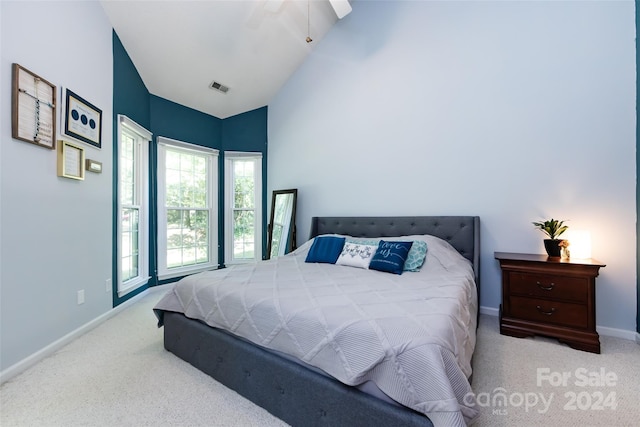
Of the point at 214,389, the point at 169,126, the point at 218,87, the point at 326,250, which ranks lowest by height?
the point at 214,389

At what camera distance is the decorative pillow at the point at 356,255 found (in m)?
2.59

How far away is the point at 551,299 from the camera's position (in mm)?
2234

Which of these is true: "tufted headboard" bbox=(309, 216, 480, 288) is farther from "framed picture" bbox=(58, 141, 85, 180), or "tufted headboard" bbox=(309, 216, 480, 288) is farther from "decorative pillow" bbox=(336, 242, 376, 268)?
"framed picture" bbox=(58, 141, 85, 180)

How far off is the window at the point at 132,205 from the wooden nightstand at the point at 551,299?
13.0ft

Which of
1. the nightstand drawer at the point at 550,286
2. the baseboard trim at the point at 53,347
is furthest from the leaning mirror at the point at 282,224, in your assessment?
the nightstand drawer at the point at 550,286

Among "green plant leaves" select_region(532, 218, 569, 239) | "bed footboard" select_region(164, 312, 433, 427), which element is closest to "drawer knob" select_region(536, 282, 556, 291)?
"green plant leaves" select_region(532, 218, 569, 239)

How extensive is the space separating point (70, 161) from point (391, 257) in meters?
2.90

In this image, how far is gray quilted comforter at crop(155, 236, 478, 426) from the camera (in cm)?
105

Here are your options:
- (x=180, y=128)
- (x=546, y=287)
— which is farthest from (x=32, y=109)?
(x=546, y=287)

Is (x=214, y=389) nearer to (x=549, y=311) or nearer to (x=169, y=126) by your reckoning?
(x=549, y=311)

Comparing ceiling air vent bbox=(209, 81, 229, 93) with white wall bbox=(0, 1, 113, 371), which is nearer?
white wall bbox=(0, 1, 113, 371)

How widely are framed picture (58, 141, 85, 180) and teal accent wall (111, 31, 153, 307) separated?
0.59 metres

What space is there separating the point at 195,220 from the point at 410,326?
3908 mm

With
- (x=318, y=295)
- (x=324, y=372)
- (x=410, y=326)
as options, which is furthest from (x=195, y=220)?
(x=410, y=326)
